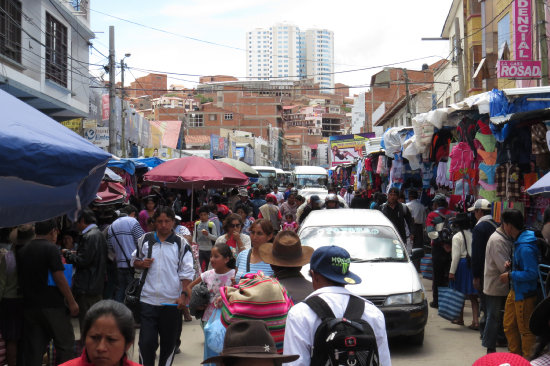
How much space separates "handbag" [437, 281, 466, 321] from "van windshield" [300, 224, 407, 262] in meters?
1.08

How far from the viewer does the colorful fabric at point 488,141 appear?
9.21 m

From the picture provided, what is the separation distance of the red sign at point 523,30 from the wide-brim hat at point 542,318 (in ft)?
51.6

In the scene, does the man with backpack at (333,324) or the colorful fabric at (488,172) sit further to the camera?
the colorful fabric at (488,172)

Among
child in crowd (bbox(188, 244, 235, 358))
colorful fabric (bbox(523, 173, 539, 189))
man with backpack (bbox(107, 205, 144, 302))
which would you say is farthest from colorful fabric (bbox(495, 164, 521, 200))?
man with backpack (bbox(107, 205, 144, 302))

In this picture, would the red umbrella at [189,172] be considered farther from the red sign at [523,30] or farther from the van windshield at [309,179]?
the van windshield at [309,179]

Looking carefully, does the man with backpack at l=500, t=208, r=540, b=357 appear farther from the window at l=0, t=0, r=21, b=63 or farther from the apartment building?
the window at l=0, t=0, r=21, b=63

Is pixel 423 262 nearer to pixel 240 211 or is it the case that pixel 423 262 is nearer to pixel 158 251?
pixel 240 211

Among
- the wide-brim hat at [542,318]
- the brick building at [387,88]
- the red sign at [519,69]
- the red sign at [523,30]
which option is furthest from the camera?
the brick building at [387,88]

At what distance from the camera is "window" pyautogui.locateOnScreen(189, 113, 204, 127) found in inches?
3615

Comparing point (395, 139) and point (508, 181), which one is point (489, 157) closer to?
→ point (508, 181)

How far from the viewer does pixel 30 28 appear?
1736 centimetres

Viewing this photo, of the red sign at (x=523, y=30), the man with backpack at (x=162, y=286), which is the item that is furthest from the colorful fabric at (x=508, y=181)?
the red sign at (x=523, y=30)

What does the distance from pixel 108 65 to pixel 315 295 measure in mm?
22824

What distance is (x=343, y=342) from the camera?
3.09 m
